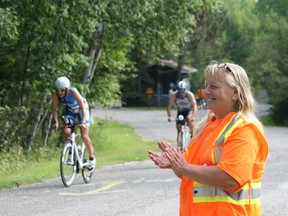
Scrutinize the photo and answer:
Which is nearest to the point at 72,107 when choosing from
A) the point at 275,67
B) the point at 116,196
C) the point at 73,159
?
the point at 73,159

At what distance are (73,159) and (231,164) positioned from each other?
787 centimetres

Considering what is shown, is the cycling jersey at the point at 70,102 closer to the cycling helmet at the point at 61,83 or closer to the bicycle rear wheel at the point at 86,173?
the cycling helmet at the point at 61,83

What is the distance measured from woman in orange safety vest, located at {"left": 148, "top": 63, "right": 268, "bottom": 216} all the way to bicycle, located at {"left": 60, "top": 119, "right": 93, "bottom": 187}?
7.24 meters

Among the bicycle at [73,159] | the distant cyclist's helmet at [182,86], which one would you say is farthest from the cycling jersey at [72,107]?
the distant cyclist's helmet at [182,86]

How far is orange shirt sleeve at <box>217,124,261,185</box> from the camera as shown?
352cm

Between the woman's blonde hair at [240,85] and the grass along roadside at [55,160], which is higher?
the woman's blonde hair at [240,85]

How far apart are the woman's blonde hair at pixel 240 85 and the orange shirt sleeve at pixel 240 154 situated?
120 millimetres

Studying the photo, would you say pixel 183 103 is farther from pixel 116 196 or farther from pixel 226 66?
pixel 226 66

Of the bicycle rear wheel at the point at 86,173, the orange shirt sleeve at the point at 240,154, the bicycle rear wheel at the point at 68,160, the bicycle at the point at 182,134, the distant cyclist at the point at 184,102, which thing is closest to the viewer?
the orange shirt sleeve at the point at 240,154

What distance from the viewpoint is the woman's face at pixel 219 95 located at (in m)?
3.67

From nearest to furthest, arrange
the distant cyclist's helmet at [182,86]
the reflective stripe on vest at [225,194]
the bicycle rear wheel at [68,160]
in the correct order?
the reflective stripe on vest at [225,194] → the bicycle rear wheel at [68,160] → the distant cyclist's helmet at [182,86]

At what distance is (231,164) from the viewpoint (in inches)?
139

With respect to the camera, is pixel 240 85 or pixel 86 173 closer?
pixel 240 85

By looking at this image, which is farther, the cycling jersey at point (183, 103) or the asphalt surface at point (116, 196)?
the cycling jersey at point (183, 103)
